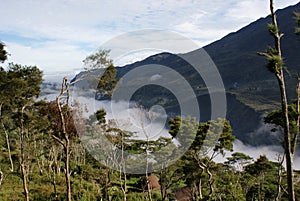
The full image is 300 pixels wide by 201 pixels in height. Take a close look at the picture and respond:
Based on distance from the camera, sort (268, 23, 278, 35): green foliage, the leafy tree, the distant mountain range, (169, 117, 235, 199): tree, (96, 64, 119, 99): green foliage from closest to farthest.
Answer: (268, 23, 278, 35): green foliage, (96, 64, 119, 99): green foliage, (169, 117, 235, 199): tree, the leafy tree, the distant mountain range

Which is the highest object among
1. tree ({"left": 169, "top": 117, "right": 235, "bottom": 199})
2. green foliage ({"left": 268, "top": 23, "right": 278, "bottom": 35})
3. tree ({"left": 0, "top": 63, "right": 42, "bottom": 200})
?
green foliage ({"left": 268, "top": 23, "right": 278, "bottom": 35})

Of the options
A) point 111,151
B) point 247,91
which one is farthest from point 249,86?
point 111,151

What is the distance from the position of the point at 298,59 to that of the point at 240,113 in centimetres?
5880

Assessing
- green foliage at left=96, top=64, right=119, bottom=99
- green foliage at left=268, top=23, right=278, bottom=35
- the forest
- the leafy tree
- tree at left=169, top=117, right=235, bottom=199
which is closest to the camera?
green foliage at left=268, top=23, right=278, bottom=35

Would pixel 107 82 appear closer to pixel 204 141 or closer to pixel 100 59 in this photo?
pixel 100 59

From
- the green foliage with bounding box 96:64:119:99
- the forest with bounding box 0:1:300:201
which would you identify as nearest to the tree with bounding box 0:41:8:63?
the forest with bounding box 0:1:300:201

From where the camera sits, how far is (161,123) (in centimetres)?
2786

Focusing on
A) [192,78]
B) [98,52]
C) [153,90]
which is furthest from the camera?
[192,78]

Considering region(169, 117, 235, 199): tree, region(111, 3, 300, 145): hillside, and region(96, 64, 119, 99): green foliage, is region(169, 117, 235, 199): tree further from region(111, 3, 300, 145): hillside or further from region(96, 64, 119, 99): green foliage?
region(111, 3, 300, 145): hillside

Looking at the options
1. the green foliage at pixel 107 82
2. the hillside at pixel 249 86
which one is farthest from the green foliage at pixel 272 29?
the hillside at pixel 249 86

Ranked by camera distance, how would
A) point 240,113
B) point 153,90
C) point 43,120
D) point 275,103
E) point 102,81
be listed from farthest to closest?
point 153,90 → point 240,113 → point 275,103 → point 43,120 → point 102,81

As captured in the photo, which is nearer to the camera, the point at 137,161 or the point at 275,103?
the point at 137,161

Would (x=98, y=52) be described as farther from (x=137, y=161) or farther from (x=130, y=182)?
(x=130, y=182)

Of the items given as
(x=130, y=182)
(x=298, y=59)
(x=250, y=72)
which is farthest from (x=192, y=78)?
(x=130, y=182)
